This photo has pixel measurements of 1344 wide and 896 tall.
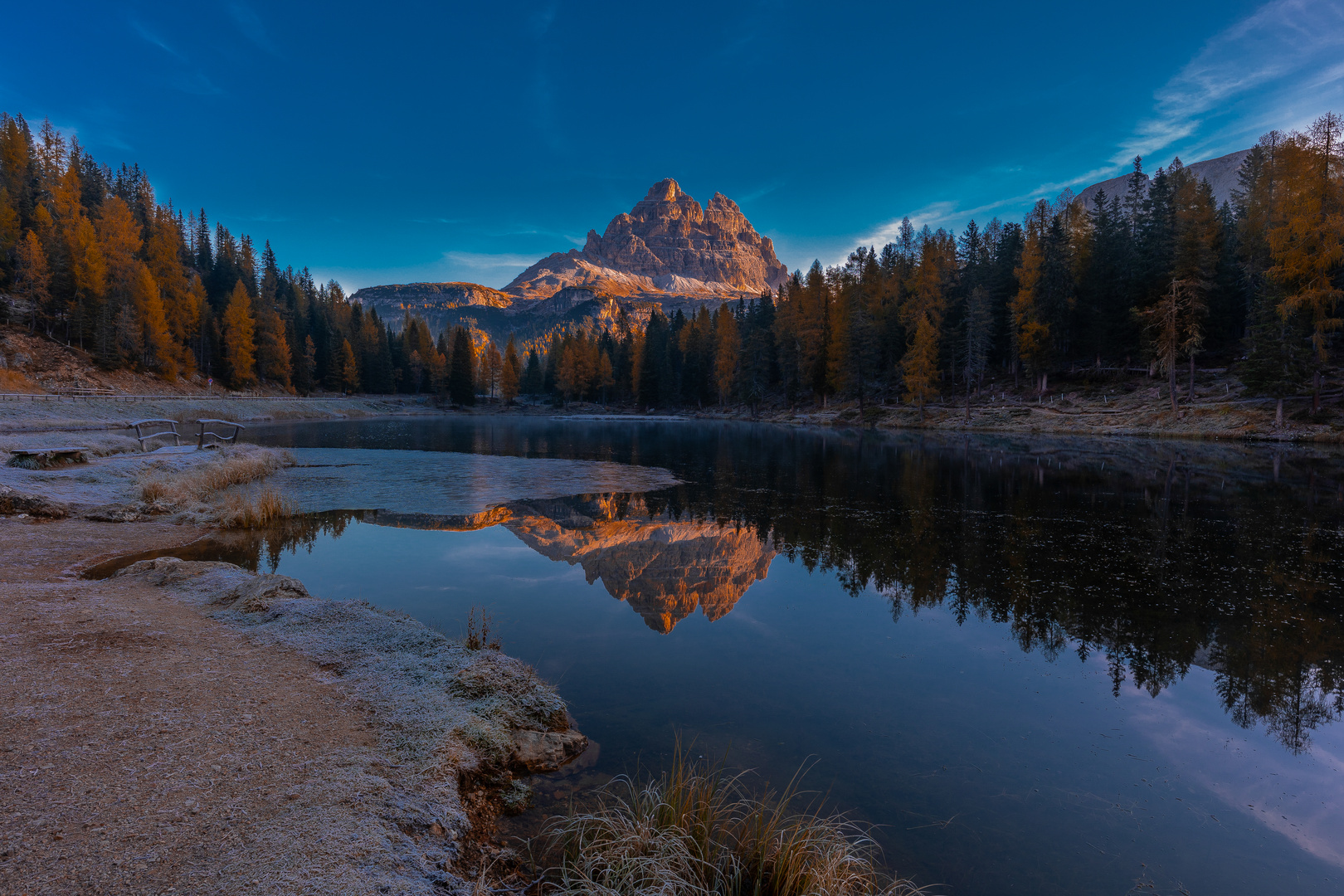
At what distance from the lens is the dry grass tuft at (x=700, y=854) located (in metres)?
3.62

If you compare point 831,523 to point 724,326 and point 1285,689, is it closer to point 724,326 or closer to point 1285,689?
point 1285,689

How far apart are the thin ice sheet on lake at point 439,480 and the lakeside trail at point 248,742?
34.0 feet

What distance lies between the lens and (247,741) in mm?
4582

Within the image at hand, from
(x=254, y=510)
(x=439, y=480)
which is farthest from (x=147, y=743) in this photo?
(x=439, y=480)

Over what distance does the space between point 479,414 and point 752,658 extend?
320 ft

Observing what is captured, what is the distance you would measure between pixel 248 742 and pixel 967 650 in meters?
8.76

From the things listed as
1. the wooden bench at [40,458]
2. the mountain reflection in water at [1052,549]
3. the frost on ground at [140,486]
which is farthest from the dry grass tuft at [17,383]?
the mountain reflection in water at [1052,549]

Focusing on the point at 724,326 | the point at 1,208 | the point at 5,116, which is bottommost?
the point at 724,326

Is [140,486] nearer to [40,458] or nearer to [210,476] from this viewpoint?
[210,476]

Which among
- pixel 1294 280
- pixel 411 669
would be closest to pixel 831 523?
pixel 411 669

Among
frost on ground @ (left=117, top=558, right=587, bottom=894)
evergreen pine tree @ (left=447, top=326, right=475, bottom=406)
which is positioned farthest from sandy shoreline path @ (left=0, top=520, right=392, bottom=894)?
evergreen pine tree @ (left=447, top=326, right=475, bottom=406)

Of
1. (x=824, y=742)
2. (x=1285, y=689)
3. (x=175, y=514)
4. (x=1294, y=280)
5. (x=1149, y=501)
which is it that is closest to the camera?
(x=824, y=742)

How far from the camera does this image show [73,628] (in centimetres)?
671

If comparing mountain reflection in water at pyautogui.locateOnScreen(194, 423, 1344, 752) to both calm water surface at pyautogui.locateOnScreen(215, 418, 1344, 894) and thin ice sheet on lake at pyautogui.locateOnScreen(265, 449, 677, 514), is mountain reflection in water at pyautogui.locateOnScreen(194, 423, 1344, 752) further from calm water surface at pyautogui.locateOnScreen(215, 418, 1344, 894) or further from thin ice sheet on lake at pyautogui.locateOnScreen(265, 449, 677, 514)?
thin ice sheet on lake at pyautogui.locateOnScreen(265, 449, 677, 514)
